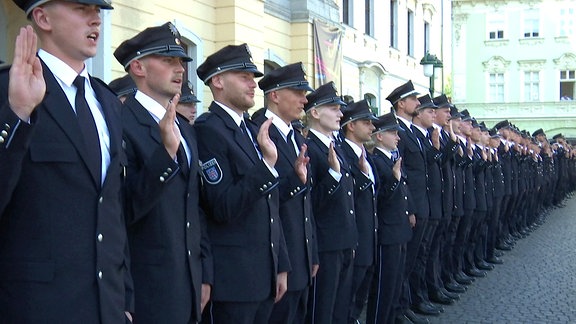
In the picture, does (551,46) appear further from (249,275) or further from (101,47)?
(249,275)

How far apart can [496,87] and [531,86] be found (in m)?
2.13

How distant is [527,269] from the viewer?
404 inches

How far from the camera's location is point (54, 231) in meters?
2.53

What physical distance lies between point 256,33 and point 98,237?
40.8 ft

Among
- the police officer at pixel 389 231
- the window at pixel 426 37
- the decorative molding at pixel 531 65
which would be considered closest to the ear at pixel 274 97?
the police officer at pixel 389 231

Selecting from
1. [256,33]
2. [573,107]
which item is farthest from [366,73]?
[573,107]

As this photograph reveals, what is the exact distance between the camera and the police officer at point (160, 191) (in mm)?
3180

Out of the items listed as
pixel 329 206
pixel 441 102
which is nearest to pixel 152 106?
pixel 329 206

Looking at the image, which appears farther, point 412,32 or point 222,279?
point 412,32

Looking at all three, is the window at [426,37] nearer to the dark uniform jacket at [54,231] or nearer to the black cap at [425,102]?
the black cap at [425,102]

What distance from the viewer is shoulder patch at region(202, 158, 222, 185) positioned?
3877 millimetres

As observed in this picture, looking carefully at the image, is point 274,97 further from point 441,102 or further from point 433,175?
point 441,102

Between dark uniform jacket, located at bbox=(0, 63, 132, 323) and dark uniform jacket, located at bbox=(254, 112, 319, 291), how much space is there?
183 centimetres

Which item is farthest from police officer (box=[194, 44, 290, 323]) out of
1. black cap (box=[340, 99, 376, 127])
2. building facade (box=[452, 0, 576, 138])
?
building facade (box=[452, 0, 576, 138])
